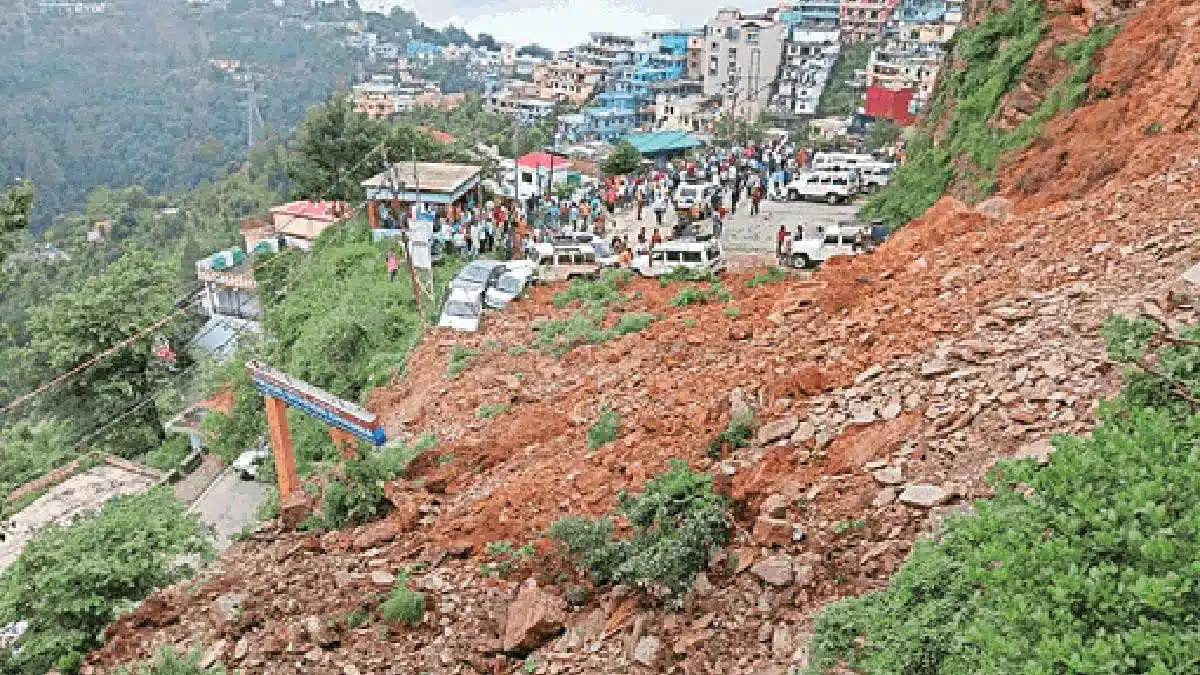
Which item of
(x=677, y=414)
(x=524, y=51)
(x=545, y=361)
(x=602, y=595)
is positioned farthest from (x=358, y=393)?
(x=524, y=51)

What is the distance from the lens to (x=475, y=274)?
1900cm

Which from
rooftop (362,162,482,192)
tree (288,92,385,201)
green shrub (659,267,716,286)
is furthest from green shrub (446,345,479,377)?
tree (288,92,385,201)

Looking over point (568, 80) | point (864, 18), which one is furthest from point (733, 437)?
point (864, 18)

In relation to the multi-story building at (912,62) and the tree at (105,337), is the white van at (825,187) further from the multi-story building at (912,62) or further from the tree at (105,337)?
the multi-story building at (912,62)

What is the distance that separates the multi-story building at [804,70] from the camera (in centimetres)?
6856

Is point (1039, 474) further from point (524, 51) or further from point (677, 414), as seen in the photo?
point (524, 51)

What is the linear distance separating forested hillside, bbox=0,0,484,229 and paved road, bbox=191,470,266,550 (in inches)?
3272

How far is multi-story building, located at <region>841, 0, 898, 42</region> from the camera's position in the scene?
8631 cm

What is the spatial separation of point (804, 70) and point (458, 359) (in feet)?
208

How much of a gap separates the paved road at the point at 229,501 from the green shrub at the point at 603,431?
435 inches

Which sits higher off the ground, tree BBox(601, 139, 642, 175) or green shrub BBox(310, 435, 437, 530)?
green shrub BBox(310, 435, 437, 530)

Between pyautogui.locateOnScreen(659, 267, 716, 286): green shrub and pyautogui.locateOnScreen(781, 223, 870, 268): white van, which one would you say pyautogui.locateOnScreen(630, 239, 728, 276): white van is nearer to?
pyautogui.locateOnScreen(659, 267, 716, 286): green shrub

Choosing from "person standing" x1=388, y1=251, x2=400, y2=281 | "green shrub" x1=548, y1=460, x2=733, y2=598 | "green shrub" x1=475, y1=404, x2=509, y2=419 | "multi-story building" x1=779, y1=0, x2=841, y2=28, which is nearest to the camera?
"green shrub" x1=548, y1=460, x2=733, y2=598

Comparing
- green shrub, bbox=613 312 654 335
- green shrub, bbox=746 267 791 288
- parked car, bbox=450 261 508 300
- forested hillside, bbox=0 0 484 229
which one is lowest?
forested hillside, bbox=0 0 484 229
